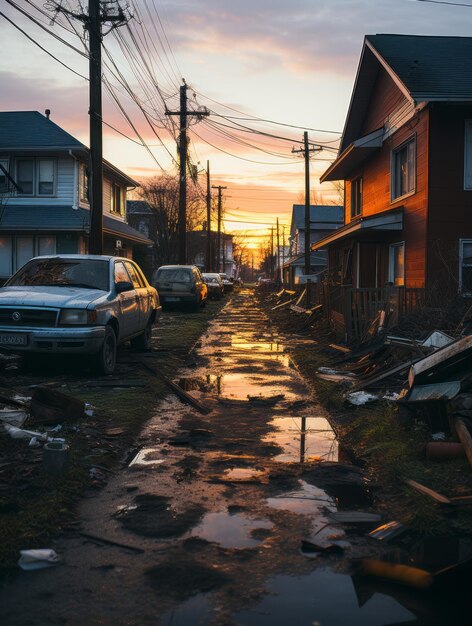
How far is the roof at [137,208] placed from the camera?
70.4 meters

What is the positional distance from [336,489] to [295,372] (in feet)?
21.3

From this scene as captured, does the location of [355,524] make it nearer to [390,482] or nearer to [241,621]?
[390,482]

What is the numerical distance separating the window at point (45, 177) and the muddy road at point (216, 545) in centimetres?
2211

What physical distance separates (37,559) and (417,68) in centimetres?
1572

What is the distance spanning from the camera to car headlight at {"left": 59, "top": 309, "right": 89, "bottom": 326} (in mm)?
9352

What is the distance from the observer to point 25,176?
27094mm

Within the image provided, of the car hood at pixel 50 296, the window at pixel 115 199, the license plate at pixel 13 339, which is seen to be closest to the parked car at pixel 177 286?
the window at pixel 115 199

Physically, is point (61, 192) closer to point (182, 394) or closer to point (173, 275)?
point (173, 275)

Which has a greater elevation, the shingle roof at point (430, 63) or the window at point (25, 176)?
the shingle roof at point (430, 63)

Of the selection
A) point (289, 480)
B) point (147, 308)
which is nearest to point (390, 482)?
point (289, 480)

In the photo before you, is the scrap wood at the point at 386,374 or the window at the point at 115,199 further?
the window at the point at 115,199

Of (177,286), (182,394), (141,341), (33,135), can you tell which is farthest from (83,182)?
(182,394)

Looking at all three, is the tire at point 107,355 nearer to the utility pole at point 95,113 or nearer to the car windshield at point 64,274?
the car windshield at point 64,274

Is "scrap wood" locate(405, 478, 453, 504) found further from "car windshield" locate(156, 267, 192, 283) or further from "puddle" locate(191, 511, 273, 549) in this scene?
"car windshield" locate(156, 267, 192, 283)
